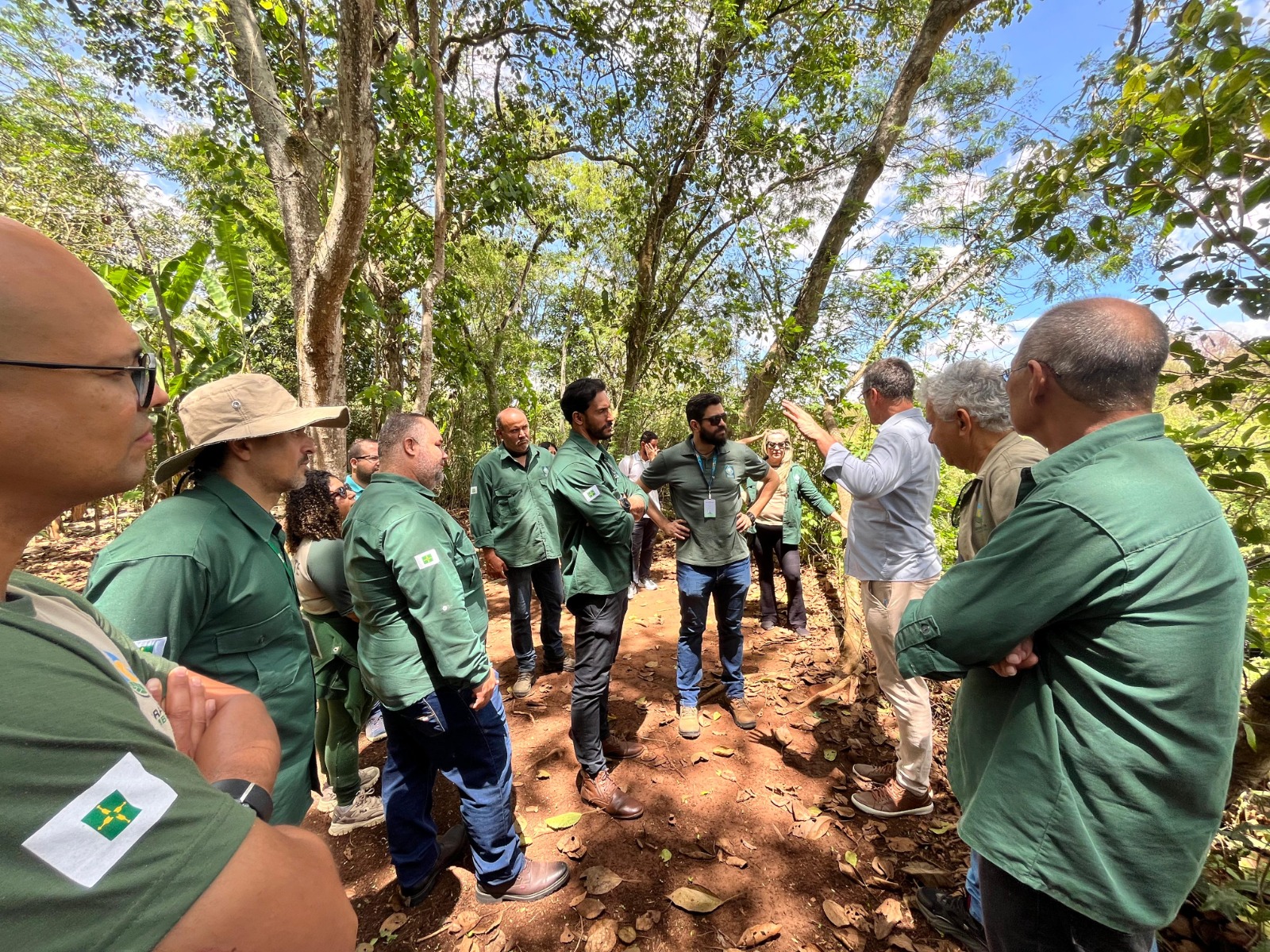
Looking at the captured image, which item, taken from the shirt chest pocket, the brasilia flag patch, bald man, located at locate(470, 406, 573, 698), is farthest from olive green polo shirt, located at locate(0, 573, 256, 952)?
bald man, located at locate(470, 406, 573, 698)

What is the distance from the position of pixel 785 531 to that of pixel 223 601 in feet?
15.8

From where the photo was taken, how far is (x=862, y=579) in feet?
10.1

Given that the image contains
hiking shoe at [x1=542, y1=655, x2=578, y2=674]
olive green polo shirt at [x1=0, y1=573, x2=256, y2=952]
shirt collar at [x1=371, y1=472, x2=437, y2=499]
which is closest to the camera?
olive green polo shirt at [x1=0, y1=573, x2=256, y2=952]

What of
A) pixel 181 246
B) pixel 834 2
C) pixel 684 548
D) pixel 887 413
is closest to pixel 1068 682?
pixel 887 413

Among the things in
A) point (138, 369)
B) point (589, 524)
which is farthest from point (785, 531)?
point (138, 369)

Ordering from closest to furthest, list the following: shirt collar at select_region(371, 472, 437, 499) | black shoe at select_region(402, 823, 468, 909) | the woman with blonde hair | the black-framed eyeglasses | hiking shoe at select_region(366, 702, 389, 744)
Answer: the black-framed eyeglasses, shirt collar at select_region(371, 472, 437, 499), black shoe at select_region(402, 823, 468, 909), hiking shoe at select_region(366, 702, 389, 744), the woman with blonde hair

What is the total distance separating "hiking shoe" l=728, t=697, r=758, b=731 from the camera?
368cm

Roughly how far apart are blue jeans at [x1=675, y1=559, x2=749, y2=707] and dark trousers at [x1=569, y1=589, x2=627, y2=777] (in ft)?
2.32

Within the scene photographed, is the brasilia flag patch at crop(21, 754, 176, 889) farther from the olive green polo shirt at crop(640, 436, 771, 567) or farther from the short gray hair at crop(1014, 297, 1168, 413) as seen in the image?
the olive green polo shirt at crop(640, 436, 771, 567)

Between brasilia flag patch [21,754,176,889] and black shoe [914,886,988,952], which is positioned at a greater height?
brasilia flag patch [21,754,176,889]

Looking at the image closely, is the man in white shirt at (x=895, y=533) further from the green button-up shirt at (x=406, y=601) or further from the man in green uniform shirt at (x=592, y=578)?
the green button-up shirt at (x=406, y=601)

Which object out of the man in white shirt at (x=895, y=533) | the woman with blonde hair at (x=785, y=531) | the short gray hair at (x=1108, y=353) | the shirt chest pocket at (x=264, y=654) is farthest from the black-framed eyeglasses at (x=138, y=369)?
the woman with blonde hair at (x=785, y=531)

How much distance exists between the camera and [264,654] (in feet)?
5.46

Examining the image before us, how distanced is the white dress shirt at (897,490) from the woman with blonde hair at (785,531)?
2.38 meters
